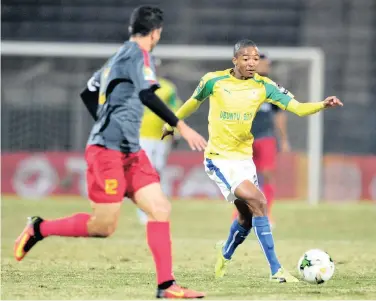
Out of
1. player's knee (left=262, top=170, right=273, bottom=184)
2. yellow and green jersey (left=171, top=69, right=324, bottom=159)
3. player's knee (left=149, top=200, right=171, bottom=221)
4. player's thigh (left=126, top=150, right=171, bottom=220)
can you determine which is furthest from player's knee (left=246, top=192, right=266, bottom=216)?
player's knee (left=262, top=170, right=273, bottom=184)

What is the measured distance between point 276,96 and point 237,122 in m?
0.39

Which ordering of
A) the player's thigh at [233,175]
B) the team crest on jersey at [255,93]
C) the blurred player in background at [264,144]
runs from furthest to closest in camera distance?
the blurred player in background at [264,144] < the team crest on jersey at [255,93] < the player's thigh at [233,175]

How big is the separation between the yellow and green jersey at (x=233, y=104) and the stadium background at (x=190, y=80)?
9714 millimetres

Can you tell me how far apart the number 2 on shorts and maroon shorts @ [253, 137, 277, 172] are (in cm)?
631

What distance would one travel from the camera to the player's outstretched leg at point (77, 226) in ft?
23.1

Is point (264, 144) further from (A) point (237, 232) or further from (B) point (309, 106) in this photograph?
(B) point (309, 106)

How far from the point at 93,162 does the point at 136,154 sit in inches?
11.9

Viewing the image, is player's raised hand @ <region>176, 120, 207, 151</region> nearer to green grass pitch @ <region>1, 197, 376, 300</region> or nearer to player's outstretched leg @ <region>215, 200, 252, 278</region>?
green grass pitch @ <region>1, 197, 376, 300</region>

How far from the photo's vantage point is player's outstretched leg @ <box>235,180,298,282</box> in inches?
307

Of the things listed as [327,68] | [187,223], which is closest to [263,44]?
[327,68]

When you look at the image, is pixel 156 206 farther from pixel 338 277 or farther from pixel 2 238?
pixel 2 238

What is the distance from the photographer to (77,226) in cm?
729

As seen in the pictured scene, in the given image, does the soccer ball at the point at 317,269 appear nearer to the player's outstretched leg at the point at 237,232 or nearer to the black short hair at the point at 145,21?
the player's outstretched leg at the point at 237,232

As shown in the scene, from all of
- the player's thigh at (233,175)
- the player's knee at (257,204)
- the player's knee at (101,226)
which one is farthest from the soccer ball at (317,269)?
the player's knee at (101,226)
